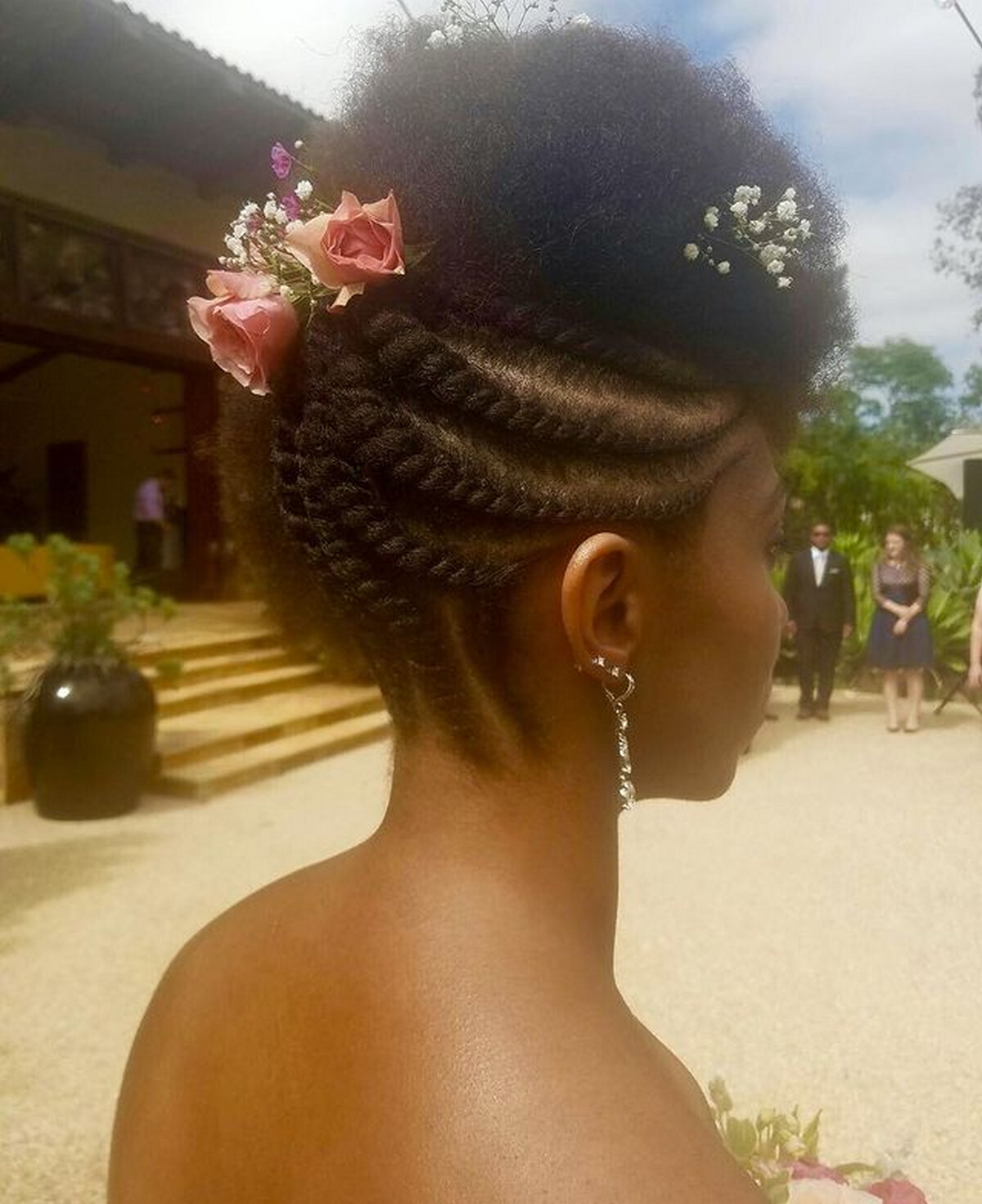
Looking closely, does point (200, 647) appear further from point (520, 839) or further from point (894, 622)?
point (520, 839)

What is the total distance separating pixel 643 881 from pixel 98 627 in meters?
3.48

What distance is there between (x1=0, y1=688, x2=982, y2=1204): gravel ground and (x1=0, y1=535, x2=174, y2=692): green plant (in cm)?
98

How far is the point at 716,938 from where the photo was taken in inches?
176

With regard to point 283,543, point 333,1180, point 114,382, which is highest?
point 114,382

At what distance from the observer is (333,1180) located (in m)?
0.83

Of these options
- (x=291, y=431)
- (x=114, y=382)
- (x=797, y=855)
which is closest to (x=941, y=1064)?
(x=797, y=855)

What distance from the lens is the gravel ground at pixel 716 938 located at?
3.20 metres

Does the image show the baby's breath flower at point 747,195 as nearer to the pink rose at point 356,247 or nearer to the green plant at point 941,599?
the pink rose at point 356,247

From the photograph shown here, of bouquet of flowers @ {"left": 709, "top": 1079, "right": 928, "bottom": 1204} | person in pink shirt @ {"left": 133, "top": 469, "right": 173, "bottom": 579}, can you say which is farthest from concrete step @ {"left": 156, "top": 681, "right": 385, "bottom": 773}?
bouquet of flowers @ {"left": 709, "top": 1079, "right": 928, "bottom": 1204}

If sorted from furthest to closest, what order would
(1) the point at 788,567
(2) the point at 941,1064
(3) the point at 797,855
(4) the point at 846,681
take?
1. (4) the point at 846,681
2. (1) the point at 788,567
3. (3) the point at 797,855
4. (2) the point at 941,1064

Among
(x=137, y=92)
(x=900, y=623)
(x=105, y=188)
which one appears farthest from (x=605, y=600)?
(x=105, y=188)

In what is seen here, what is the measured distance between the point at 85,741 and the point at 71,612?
2.52 feet

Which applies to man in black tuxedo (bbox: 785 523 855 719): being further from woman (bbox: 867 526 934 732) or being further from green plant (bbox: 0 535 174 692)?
green plant (bbox: 0 535 174 692)

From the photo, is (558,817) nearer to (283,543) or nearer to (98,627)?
(283,543)
